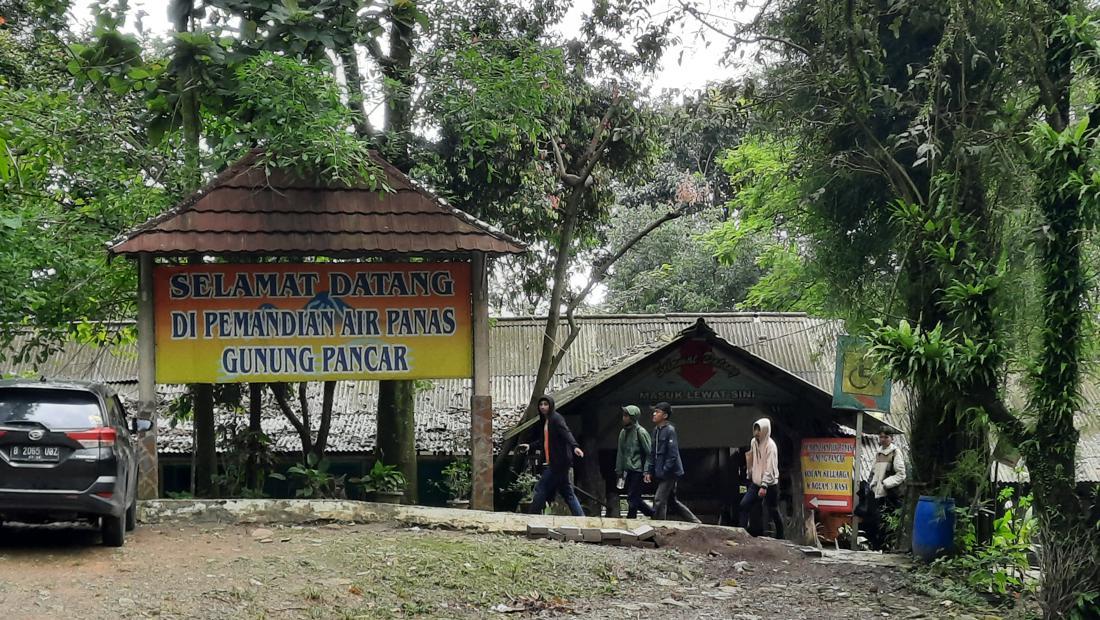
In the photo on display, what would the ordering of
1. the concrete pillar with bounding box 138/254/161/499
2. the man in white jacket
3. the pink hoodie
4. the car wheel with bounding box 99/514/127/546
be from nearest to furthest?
the car wheel with bounding box 99/514/127/546 → the concrete pillar with bounding box 138/254/161/499 → the pink hoodie → the man in white jacket

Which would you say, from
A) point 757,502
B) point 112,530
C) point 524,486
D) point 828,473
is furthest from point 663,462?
point 112,530

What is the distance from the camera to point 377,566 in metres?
10.8

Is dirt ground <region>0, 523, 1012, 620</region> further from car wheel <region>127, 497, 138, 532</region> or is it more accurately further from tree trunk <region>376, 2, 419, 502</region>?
tree trunk <region>376, 2, 419, 502</region>

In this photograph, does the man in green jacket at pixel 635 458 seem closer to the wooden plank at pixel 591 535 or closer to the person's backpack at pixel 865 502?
the wooden plank at pixel 591 535

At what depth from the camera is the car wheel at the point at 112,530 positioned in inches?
438

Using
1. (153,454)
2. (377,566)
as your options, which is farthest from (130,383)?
(377,566)

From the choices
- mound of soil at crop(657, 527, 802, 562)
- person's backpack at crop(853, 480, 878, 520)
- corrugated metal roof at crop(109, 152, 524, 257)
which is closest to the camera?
mound of soil at crop(657, 527, 802, 562)

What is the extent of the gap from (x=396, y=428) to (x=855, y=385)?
6353 millimetres

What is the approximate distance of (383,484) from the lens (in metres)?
15.6

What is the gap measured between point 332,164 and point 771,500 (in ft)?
26.8

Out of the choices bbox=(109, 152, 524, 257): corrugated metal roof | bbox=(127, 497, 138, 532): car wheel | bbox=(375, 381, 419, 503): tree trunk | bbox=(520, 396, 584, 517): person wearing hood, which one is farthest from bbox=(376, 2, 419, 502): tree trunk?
bbox=(127, 497, 138, 532): car wheel

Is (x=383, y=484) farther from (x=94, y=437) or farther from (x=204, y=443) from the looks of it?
(x=94, y=437)

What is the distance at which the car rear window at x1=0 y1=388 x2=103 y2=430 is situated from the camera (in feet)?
34.4

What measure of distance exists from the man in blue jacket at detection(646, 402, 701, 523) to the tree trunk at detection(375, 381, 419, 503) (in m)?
3.58
